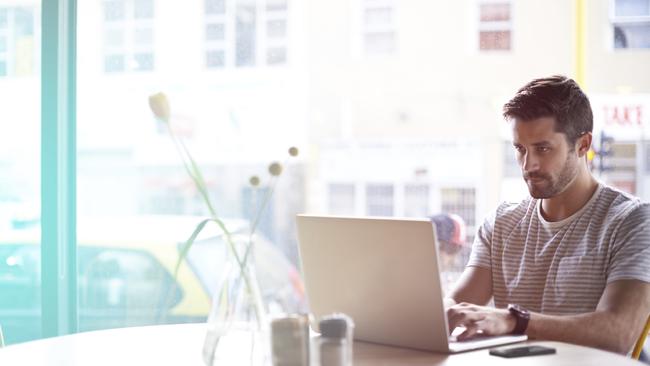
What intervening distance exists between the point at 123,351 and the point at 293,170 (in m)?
3.23

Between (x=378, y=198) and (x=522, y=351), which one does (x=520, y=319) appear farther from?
(x=378, y=198)

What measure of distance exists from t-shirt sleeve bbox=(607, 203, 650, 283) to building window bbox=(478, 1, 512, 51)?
259 centimetres

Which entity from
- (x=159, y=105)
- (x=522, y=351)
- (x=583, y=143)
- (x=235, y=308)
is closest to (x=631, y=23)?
(x=583, y=143)

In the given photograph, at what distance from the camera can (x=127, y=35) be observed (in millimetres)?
3957

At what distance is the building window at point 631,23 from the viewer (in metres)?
3.97

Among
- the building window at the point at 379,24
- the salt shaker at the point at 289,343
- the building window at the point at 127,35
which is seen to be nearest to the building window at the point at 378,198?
the building window at the point at 379,24

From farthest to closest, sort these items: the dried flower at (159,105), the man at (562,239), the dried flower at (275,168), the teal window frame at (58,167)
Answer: the teal window frame at (58,167) < the man at (562,239) < the dried flower at (159,105) < the dried flower at (275,168)

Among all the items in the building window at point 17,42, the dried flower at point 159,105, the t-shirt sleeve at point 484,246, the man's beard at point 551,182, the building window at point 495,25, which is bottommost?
the t-shirt sleeve at point 484,246

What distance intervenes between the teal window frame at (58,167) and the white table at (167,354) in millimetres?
1588

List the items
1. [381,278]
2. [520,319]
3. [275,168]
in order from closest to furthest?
[275,168], [381,278], [520,319]

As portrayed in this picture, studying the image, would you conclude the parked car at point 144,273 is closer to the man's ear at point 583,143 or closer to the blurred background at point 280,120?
the blurred background at point 280,120

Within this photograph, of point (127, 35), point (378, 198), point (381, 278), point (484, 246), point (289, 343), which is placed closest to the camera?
point (289, 343)

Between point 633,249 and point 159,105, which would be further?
point 633,249

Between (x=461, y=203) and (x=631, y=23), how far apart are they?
1351 mm
